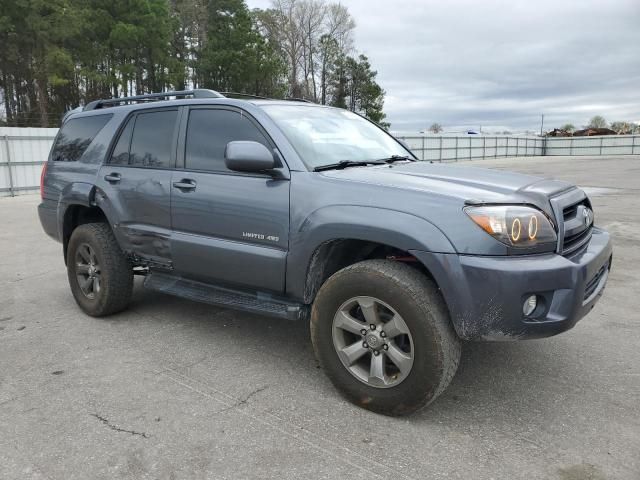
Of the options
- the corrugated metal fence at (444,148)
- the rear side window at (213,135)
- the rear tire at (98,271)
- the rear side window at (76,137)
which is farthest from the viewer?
the corrugated metal fence at (444,148)

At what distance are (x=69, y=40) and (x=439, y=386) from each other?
142 ft

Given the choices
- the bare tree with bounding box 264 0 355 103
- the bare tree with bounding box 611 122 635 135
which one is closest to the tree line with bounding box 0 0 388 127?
the bare tree with bounding box 264 0 355 103

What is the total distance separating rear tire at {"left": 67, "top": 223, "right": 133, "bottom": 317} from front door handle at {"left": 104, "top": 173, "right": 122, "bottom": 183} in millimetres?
459

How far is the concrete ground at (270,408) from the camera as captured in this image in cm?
250

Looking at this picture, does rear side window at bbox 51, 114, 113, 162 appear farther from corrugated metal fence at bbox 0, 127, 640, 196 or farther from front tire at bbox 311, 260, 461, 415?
corrugated metal fence at bbox 0, 127, 640, 196

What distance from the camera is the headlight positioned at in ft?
8.57

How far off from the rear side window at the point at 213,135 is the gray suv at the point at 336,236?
0.01m

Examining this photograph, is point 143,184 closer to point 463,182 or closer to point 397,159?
point 397,159

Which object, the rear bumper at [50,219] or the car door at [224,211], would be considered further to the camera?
the rear bumper at [50,219]

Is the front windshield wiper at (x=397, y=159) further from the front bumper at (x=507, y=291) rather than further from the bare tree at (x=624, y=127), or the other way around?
the bare tree at (x=624, y=127)

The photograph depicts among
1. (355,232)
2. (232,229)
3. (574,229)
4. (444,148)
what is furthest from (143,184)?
(444,148)

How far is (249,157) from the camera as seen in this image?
3.18 meters

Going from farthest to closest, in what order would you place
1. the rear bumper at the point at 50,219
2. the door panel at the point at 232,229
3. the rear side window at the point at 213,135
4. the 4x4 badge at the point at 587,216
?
the rear bumper at the point at 50,219 → the rear side window at the point at 213,135 → the door panel at the point at 232,229 → the 4x4 badge at the point at 587,216

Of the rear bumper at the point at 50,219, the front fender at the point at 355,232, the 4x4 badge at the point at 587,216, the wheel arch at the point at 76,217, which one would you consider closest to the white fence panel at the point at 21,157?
the rear bumper at the point at 50,219
